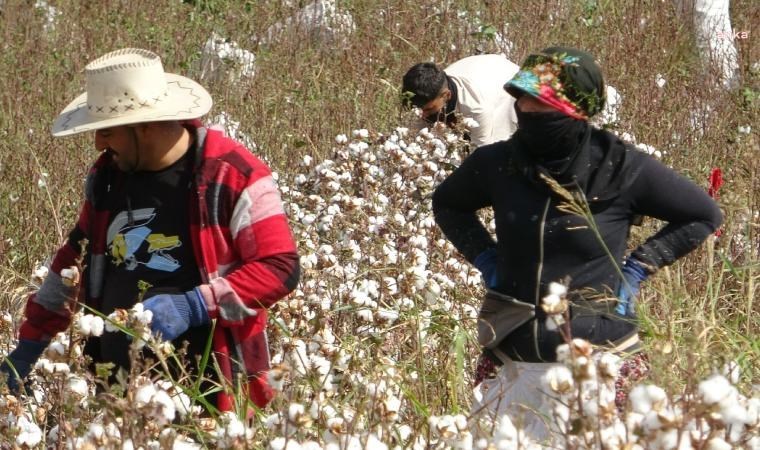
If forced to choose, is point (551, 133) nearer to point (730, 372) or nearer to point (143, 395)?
point (730, 372)

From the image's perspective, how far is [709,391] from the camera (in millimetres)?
1822

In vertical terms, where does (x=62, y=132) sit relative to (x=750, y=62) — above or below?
above

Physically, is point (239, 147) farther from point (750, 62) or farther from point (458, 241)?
point (750, 62)

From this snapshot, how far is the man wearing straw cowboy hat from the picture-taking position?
324 centimetres

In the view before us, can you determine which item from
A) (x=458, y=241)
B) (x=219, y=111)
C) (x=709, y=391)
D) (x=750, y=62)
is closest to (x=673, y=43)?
(x=750, y=62)

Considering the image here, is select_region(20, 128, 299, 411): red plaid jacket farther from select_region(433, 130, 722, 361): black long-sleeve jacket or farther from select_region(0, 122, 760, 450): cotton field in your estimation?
select_region(433, 130, 722, 361): black long-sleeve jacket

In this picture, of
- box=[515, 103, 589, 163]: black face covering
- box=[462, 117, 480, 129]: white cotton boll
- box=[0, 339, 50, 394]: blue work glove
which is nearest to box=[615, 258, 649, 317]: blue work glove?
box=[515, 103, 589, 163]: black face covering

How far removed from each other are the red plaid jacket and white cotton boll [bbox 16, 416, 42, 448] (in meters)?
0.50

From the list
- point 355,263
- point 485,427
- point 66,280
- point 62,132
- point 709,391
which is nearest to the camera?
point 709,391

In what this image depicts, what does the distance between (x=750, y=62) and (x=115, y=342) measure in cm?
585

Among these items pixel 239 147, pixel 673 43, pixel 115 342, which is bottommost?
pixel 673 43

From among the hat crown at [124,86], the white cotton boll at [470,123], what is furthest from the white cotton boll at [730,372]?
the white cotton boll at [470,123]

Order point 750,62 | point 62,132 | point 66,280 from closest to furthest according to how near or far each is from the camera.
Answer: point 66,280 < point 62,132 < point 750,62

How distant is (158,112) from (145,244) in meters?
0.33
